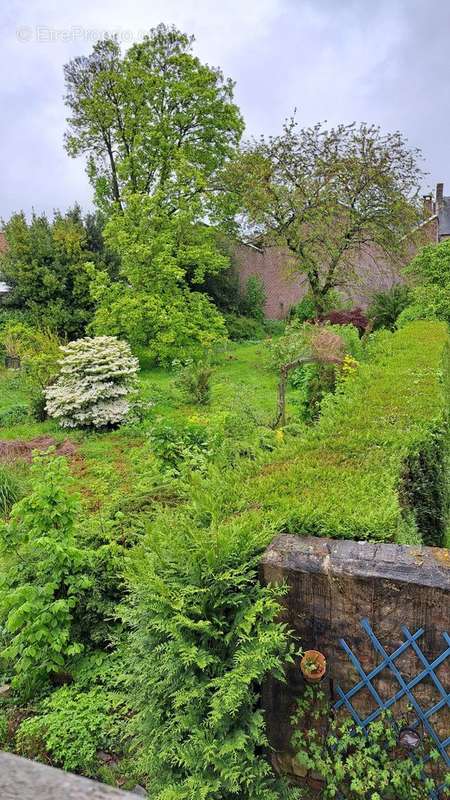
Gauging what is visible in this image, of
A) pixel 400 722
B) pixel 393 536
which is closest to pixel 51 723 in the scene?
pixel 400 722

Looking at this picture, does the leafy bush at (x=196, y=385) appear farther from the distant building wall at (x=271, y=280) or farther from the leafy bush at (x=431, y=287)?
the distant building wall at (x=271, y=280)

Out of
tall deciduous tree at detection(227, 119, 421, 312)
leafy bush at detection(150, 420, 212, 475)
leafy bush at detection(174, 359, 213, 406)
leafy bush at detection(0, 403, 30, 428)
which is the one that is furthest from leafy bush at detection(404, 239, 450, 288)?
leafy bush at detection(0, 403, 30, 428)

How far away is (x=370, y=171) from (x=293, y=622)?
14.2 m

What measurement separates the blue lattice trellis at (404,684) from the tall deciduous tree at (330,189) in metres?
13.6

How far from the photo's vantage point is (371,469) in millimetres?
3432

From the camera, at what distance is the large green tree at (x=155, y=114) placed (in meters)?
15.9

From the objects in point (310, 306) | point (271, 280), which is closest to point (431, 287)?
point (310, 306)

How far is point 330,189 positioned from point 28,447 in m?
11.0

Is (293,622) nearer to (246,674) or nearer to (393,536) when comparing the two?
(246,674)

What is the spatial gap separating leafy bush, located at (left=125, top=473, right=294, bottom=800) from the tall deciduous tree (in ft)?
44.3

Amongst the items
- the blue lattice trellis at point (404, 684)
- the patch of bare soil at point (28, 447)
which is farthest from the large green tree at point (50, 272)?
the blue lattice trellis at point (404, 684)

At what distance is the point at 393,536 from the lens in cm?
267

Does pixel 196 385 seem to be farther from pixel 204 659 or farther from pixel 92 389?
pixel 204 659

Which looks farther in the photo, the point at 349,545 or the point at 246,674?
the point at 349,545
